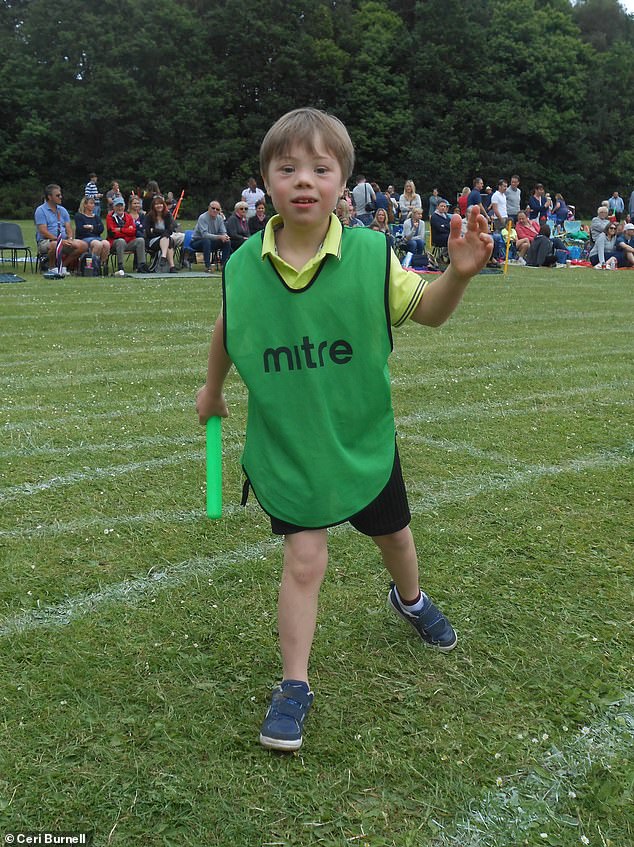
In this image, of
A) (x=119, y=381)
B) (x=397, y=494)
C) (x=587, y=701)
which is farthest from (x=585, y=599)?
(x=119, y=381)

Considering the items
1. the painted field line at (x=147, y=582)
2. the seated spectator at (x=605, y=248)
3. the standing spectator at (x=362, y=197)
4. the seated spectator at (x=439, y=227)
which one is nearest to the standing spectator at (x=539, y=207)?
the seated spectator at (x=605, y=248)

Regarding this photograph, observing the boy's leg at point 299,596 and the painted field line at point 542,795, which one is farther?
the boy's leg at point 299,596

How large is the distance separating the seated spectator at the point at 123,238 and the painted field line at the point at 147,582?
481 inches

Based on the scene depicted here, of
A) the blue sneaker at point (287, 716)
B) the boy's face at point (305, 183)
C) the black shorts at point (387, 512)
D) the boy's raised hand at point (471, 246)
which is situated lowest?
the blue sneaker at point (287, 716)

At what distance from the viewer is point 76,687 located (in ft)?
8.68

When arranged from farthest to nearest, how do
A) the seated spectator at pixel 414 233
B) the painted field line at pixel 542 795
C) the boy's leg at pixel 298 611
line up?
the seated spectator at pixel 414 233, the boy's leg at pixel 298 611, the painted field line at pixel 542 795

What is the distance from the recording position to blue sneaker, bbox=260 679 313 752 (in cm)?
234

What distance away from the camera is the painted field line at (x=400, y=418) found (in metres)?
5.61

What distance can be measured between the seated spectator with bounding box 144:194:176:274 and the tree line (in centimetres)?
3037

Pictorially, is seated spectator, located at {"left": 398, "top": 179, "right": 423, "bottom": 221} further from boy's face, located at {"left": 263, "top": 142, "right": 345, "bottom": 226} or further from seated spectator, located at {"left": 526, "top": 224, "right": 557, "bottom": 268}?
boy's face, located at {"left": 263, "top": 142, "right": 345, "bottom": 226}

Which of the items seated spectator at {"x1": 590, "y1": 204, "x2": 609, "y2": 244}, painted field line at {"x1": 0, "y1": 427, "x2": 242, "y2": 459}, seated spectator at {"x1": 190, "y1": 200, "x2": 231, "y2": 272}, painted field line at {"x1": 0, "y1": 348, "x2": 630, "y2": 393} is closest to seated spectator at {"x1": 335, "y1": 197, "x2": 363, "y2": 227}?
seated spectator at {"x1": 190, "y1": 200, "x2": 231, "y2": 272}

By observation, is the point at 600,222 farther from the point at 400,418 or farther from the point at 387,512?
the point at 387,512

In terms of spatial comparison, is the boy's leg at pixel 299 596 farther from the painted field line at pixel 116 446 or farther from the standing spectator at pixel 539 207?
the standing spectator at pixel 539 207

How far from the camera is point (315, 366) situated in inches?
95.1
